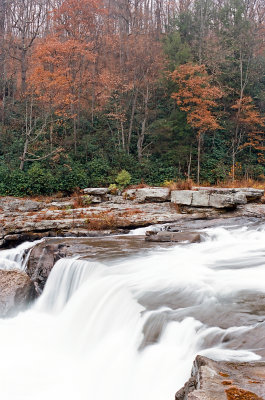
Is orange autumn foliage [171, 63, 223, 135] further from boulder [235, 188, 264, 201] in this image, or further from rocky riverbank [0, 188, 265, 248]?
rocky riverbank [0, 188, 265, 248]

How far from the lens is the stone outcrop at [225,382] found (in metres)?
3.05

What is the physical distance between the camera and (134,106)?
22547mm

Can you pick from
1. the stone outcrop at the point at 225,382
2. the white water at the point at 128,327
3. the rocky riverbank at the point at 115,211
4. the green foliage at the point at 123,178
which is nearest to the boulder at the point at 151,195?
the rocky riverbank at the point at 115,211

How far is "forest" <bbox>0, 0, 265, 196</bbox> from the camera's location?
20.4 m

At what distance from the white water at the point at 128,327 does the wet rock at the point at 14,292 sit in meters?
0.26

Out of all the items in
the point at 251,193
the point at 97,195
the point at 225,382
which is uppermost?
the point at 251,193

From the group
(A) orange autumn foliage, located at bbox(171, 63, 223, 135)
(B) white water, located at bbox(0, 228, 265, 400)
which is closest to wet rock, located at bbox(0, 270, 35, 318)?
(B) white water, located at bbox(0, 228, 265, 400)

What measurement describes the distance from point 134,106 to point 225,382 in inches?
816

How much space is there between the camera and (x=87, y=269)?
8.22m

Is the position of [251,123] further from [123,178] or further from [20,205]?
[20,205]

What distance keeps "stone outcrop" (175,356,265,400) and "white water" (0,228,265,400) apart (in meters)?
0.59

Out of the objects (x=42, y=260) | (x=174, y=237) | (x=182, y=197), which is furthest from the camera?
(x=182, y=197)

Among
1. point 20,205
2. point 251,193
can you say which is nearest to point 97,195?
point 20,205

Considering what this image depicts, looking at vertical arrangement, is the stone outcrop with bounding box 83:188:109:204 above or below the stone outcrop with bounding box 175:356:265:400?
above
